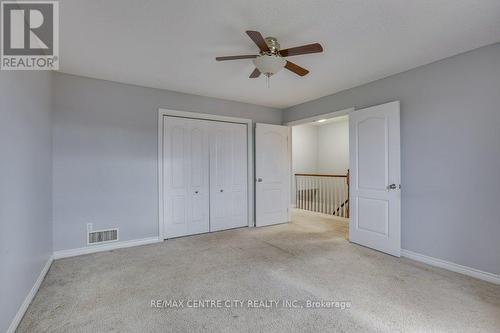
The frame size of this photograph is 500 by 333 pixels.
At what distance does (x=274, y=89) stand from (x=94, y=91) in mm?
2660

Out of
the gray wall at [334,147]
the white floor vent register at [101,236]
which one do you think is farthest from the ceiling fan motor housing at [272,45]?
the gray wall at [334,147]

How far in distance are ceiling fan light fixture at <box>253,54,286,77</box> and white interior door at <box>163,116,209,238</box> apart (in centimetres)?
215

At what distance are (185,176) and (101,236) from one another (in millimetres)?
1471

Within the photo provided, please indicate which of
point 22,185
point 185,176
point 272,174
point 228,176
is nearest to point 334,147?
point 272,174

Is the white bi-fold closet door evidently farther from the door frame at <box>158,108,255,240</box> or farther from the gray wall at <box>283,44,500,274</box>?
the gray wall at <box>283,44,500,274</box>

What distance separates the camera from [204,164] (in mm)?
4355

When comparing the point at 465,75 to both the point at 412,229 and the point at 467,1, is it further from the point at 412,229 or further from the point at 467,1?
the point at 412,229

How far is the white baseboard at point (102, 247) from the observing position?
322cm

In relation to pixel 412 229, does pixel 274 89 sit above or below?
above

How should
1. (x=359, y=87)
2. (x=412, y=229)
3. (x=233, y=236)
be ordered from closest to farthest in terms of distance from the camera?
(x=412, y=229)
(x=359, y=87)
(x=233, y=236)

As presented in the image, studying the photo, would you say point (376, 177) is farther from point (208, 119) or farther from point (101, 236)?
point (101, 236)

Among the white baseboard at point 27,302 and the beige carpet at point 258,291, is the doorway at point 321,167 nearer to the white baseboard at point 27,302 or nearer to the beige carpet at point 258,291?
the beige carpet at point 258,291

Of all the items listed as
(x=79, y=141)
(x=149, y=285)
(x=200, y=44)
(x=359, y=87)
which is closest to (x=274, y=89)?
(x=359, y=87)

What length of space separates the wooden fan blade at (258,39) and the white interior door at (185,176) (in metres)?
2.32
